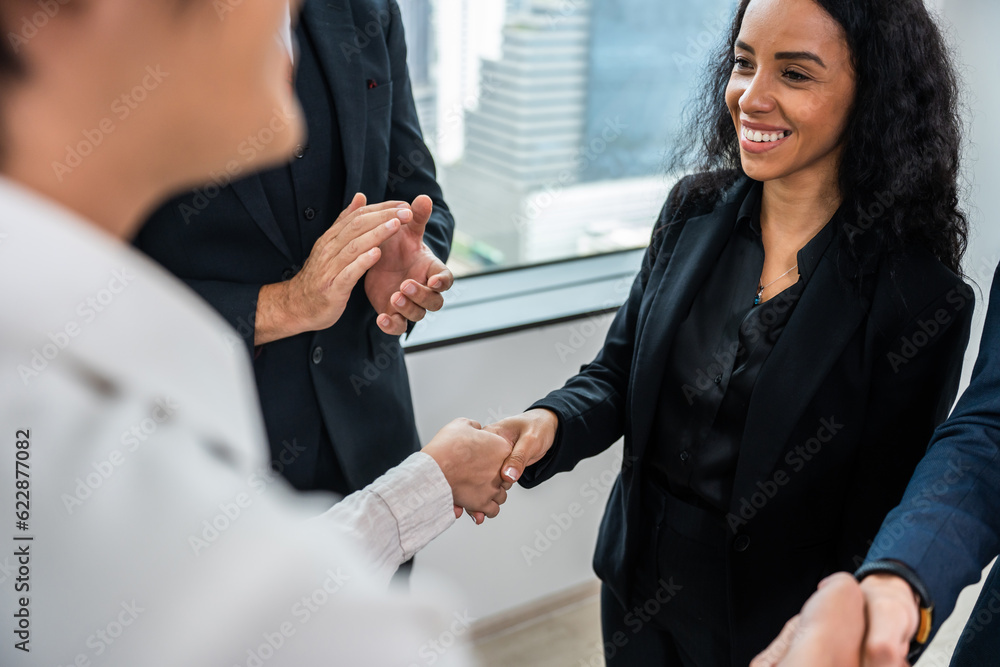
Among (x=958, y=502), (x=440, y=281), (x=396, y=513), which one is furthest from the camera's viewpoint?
(x=440, y=281)

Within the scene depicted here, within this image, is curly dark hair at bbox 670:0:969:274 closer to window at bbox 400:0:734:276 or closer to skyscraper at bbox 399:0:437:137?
window at bbox 400:0:734:276

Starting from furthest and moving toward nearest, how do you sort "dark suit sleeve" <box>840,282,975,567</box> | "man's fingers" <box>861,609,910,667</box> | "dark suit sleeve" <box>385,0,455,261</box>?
"dark suit sleeve" <box>385,0,455,261</box>
"dark suit sleeve" <box>840,282,975,567</box>
"man's fingers" <box>861,609,910,667</box>

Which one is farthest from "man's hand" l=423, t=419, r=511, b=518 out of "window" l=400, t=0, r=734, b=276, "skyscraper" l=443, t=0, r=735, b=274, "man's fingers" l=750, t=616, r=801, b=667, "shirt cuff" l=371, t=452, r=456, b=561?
"skyscraper" l=443, t=0, r=735, b=274

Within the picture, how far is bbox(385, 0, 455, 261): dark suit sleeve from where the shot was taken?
71.5 inches

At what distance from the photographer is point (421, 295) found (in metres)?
1.63

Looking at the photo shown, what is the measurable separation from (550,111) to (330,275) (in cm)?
178

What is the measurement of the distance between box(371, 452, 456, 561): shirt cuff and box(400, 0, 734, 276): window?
1558 millimetres

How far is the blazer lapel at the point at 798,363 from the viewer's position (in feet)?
4.50

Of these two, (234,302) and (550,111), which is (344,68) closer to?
(234,302)

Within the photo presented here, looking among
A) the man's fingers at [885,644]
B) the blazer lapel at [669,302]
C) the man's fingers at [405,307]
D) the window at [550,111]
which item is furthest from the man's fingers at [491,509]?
the window at [550,111]

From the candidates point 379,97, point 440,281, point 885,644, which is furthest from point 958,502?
point 379,97

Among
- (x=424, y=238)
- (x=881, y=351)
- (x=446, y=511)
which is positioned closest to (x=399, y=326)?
(x=424, y=238)

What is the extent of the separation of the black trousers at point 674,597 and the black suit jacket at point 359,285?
63 centimetres

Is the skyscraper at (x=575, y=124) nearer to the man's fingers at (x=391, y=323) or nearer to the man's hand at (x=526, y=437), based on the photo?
the man's fingers at (x=391, y=323)
